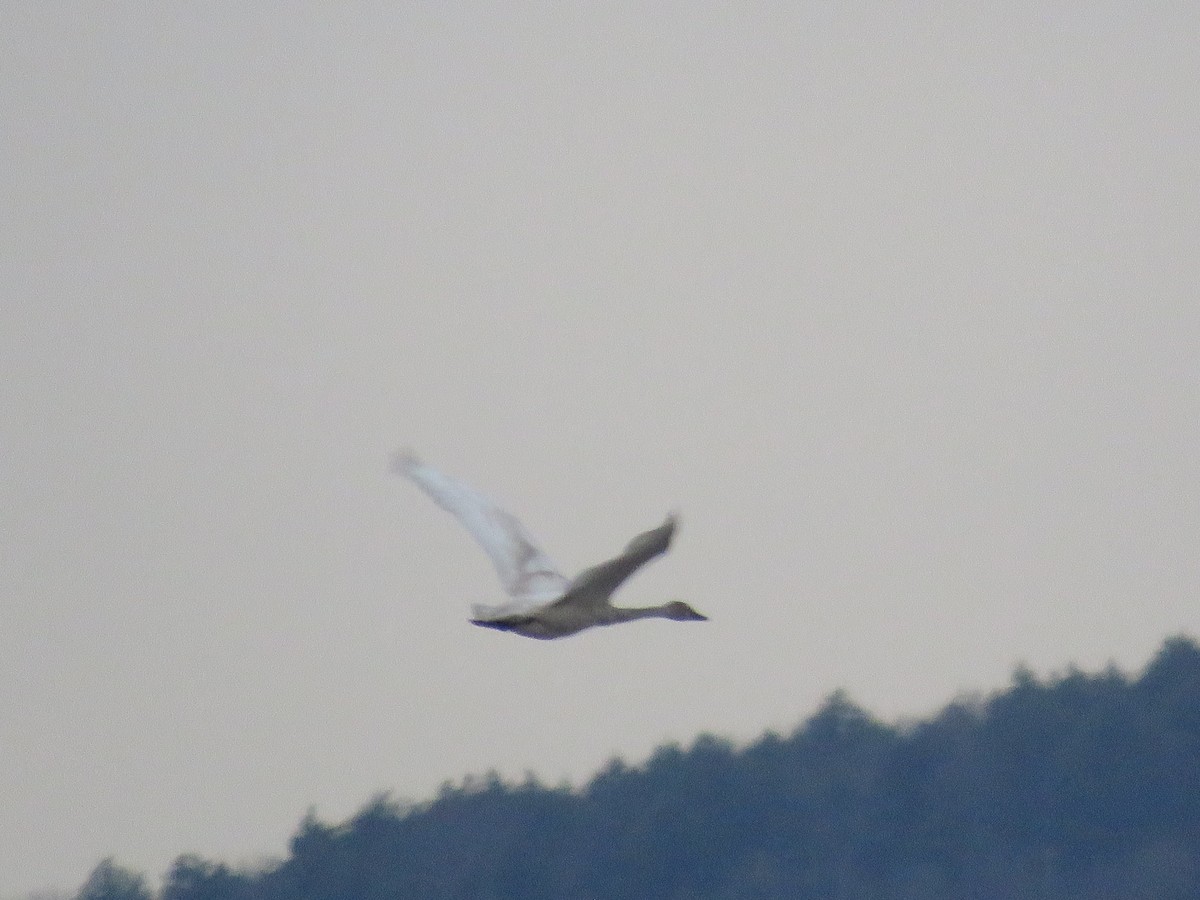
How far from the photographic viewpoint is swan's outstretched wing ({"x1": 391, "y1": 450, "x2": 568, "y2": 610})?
414 inches

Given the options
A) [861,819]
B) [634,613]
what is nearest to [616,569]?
[634,613]

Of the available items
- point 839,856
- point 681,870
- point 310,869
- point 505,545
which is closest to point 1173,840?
point 839,856

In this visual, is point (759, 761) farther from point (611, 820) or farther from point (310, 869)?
point (310, 869)

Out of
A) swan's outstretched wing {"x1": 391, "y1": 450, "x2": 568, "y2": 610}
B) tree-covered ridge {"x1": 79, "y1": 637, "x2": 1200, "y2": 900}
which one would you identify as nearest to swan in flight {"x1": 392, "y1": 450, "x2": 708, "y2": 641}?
swan's outstretched wing {"x1": 391, "y1": 450, "x2": 568, "y2": 610}

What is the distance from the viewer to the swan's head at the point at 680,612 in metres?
10.6

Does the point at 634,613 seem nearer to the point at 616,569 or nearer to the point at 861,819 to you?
the point at 616,569

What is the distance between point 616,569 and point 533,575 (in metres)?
1.45

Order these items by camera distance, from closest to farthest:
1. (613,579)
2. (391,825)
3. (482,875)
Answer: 1. (613,579)
2. (391,825)
3. (482,875)

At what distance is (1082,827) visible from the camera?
44.7m

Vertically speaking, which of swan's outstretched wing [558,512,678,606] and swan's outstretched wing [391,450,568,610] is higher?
swan's outstretched wing [391,450,568,610]

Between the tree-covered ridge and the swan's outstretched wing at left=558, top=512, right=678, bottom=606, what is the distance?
28101mm

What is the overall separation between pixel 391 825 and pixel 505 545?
2703cm

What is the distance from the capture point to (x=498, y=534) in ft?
35.7

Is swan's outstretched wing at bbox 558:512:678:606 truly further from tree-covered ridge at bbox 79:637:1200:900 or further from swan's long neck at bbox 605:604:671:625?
tree-covered ridge at bbox 79:637:1200:900
